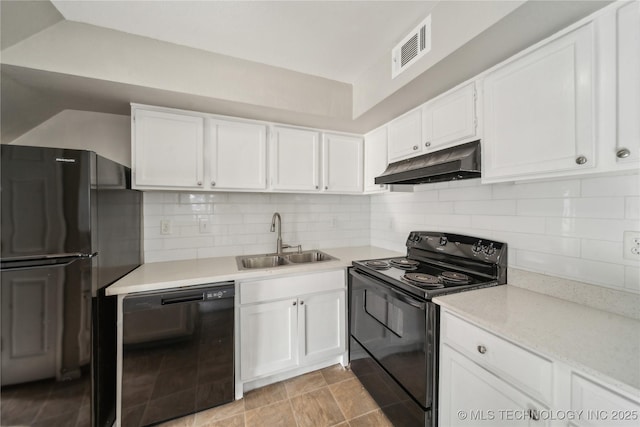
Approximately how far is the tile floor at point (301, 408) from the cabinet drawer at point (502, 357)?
868 mm

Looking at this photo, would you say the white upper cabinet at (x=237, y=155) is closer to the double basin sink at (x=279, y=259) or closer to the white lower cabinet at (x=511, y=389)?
the double basin sink at (x=279, y=259)

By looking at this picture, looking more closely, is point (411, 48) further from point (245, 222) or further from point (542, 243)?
point (245, 222)

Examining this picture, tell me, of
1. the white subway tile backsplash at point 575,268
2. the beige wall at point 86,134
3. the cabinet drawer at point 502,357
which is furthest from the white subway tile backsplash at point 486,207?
the beige wall at point 86,134

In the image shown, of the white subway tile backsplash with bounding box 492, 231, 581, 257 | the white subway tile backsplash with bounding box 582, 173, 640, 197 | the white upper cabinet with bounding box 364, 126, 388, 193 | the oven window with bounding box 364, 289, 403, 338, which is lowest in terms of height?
the oven window with bounding box 364, 289, 403, 338

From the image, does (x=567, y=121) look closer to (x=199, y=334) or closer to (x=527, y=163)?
(x=527, y=163)

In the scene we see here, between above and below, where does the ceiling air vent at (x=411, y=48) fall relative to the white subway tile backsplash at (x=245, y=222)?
above

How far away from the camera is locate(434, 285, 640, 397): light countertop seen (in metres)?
0.72

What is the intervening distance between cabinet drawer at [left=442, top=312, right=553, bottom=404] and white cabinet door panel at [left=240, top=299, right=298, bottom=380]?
1.08 meters

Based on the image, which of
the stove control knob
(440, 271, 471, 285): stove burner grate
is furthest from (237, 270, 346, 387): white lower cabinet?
the stove control knob

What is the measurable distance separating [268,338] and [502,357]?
142cm

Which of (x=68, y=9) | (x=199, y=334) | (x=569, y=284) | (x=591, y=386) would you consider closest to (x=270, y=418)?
(x=199, y=334)

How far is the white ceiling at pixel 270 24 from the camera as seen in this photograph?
1.27 metres

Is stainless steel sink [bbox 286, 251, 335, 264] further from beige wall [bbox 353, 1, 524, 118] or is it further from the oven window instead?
beige wall [bbox 353, 1, 524, 118]

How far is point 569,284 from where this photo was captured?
120 centimetres
